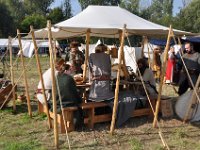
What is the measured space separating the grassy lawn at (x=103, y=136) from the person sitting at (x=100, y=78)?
635mm

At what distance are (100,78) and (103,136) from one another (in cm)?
130

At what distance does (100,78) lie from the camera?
319 inches

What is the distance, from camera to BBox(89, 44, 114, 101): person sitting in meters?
8.09

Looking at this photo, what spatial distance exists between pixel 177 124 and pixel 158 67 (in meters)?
7.88

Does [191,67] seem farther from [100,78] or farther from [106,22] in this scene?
[106,22]

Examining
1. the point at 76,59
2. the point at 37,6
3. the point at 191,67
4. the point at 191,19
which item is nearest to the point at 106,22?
the point at 191,67

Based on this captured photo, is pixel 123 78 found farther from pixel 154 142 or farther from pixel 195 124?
pixel 154 142

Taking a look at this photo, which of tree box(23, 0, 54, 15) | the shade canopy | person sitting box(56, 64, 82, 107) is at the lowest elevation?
person sitting box(56, 64, 82, 107)

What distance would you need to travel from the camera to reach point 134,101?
8375mm

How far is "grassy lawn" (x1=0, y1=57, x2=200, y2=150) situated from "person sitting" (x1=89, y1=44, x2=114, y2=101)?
635mm

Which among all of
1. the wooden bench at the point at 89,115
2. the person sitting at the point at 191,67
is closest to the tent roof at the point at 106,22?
the person sitting at the point at 191,67

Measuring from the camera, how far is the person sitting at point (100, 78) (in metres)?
8.09

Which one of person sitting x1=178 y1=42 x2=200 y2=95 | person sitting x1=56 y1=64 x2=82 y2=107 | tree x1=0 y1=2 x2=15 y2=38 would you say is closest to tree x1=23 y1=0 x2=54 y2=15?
tree x1=0 y1=2 x2=15 y2=38

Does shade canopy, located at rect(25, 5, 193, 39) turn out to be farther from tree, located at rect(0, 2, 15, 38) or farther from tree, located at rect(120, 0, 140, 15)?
tree, located at rect(120, 0, 140, 15)
